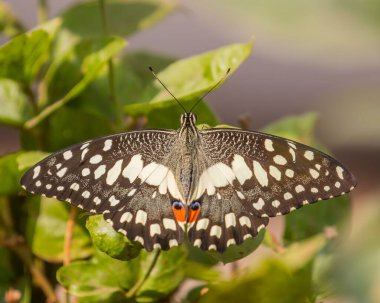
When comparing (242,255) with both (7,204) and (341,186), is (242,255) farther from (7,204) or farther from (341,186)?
(7,204)

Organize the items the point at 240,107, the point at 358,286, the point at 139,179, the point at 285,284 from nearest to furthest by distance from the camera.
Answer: the point at 358,286
the point at 285,284
the point at 139,179
the point at 240,107

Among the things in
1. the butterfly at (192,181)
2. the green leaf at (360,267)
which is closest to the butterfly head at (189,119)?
the butterfly at (192,181)

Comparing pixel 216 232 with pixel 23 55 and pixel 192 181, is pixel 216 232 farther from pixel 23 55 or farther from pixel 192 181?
pixel 23 55

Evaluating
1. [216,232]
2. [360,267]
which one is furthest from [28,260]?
[360,267]

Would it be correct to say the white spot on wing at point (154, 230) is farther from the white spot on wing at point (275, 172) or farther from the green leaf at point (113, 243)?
the white spot on wing at point (275, 172)

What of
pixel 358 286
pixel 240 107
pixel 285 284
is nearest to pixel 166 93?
pixel 285 284

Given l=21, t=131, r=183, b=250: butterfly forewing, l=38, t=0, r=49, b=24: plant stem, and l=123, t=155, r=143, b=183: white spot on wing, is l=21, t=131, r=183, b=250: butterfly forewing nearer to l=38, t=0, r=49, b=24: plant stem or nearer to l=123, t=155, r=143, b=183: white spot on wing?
l=123, t=155, r=143, b=183: white spot on wing

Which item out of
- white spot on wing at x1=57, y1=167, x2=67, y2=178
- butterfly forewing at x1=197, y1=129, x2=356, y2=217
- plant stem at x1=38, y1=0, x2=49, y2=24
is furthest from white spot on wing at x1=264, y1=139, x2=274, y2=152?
plant stem at x1=38, y1=0, x2=49, y2=24

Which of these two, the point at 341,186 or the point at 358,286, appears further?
the point at 341,186
